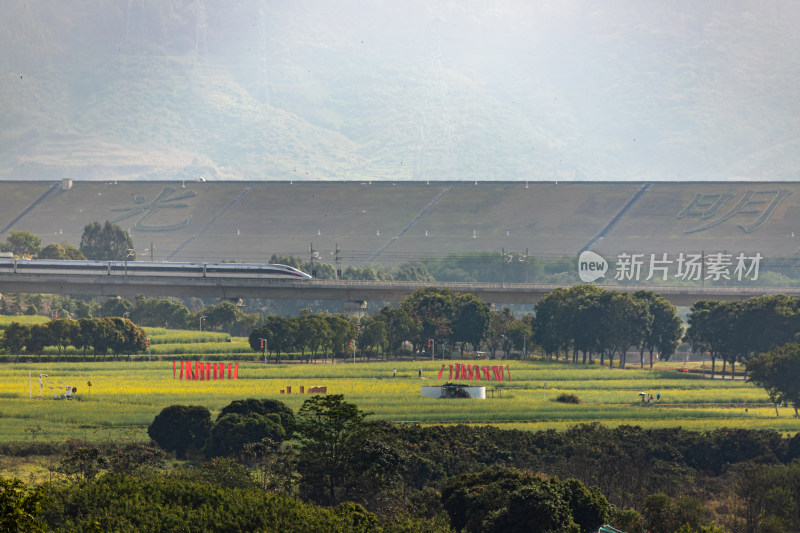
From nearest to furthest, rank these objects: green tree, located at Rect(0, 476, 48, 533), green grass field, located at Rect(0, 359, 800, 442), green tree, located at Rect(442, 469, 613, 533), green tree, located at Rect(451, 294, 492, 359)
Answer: green tree, located at Rect(0, 476, 48, 533)
green tree, located at Rect(442, 469, 613, 533)
green grass field, located at Rect(0, 359, 800, 442)
green tree, located at Rect(451, 294, 492, 359)

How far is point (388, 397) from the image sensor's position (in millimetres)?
114312

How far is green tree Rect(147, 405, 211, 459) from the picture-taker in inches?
3472

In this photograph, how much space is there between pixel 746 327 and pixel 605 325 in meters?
17.2

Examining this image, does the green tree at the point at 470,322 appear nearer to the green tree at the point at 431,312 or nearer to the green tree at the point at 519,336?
the green tree at the point at 431,312

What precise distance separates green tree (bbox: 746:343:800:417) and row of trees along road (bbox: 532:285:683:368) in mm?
31757

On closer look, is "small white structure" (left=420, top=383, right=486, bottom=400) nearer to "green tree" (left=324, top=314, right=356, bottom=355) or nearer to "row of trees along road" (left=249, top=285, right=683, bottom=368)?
"row of trees along road" (left=249, top=285, right=683, bottom=368)

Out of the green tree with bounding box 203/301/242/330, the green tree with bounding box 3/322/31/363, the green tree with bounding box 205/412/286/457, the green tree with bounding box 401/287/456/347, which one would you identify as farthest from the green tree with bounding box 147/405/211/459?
the green tree with bounding box 203/301/242/330

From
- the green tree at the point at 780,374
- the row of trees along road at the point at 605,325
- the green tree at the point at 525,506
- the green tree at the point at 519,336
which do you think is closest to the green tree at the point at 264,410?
the green tree at the point at 525,506

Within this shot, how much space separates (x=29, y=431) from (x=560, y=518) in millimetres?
44166

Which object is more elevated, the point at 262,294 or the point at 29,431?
the point at 262,294

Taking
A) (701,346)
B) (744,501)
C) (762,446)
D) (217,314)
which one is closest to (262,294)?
(217,314)

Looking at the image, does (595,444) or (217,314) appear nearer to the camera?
(595,444)

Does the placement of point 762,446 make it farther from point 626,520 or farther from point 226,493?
point 226,493

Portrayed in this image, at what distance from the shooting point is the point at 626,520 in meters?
65.0
